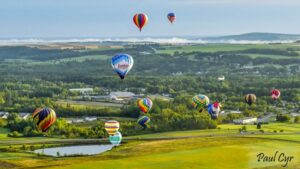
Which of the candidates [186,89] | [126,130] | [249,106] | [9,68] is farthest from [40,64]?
[126,130]

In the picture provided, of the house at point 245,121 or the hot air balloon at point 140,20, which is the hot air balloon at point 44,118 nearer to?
the hot air balloon at point 140,20

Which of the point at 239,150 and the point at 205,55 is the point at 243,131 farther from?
the point at 205,55

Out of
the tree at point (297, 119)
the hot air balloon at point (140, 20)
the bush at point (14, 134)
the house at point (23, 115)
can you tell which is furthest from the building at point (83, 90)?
the bush at point (14, 134)

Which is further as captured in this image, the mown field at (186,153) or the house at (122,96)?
the house at (122,96)

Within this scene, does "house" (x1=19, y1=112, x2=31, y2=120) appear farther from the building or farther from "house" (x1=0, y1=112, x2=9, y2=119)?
the building

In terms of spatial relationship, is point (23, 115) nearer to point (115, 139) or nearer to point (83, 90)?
point (115, 139)

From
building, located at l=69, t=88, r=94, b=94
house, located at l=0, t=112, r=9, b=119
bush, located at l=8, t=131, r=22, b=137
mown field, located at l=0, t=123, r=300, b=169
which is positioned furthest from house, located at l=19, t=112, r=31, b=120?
building, located at l=69, t=88, r=94, b=94
